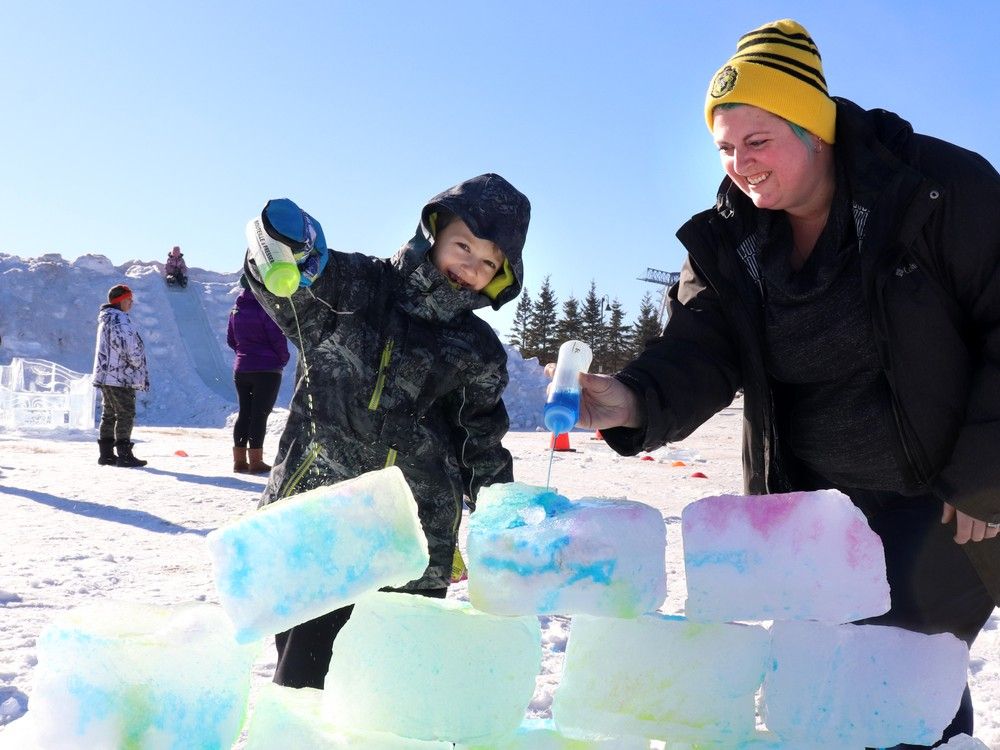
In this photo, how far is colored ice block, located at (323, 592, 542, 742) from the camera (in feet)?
4.65

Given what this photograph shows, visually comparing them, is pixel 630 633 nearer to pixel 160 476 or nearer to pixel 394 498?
pixel 394 498

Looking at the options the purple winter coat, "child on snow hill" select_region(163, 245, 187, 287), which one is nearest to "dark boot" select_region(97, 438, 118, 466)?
the purple winter coat

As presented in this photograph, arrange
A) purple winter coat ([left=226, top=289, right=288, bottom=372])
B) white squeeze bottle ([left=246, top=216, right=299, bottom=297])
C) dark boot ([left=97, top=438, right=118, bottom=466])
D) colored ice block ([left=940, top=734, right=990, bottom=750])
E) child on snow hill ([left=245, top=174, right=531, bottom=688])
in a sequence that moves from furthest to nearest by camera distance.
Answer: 1. dark boot ([left=97, top=438, right=118, bottom=466])
2. purple winter coat ([left=226, top=289, right=288, bottom=372])
3. child on snow hill ([left=245, top=174, right=531, bottom=688])
4. white squeeze bottle ([left=246, top=216, right=299, bottom=297])
5. colored ice block ([left=940, top=734, right=990, bottom=750])

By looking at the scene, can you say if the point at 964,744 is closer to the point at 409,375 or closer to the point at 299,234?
the point at 409,375

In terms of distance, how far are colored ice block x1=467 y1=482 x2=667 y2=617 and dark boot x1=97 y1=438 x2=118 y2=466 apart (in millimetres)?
8132

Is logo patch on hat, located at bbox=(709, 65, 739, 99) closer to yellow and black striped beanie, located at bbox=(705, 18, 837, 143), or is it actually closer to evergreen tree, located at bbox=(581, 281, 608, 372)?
yellow and black striped beanie, located at bbox=(705, 18, 837, 143)

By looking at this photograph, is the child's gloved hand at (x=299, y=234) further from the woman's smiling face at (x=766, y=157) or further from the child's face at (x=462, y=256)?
the woman's smiling face at (x=766, y=157)

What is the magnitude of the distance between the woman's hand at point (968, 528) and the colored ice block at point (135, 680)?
1512 mm

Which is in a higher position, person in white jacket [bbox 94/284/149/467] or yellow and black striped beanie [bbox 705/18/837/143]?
yellow and black striped beanie [bbox 705/18/837/143]

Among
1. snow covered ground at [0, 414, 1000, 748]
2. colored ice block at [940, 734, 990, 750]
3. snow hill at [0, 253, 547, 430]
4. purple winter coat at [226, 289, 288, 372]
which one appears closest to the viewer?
colored ice block at [940, 734, 990, 750]

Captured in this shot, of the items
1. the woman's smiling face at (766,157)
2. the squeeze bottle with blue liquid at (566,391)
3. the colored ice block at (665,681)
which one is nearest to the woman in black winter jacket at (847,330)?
the woman's smiling face at (766,157)

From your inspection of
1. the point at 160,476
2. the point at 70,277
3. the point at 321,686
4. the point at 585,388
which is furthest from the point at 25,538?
the point at 70,277

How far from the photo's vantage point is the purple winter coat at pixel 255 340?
24.1ft

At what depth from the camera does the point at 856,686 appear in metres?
1.48
